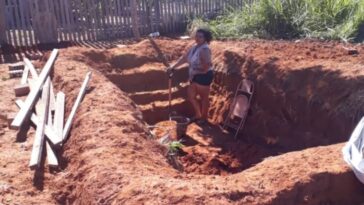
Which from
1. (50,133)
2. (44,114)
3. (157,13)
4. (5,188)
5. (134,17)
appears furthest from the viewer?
(157,13)

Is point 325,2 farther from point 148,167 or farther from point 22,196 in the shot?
point 22,196

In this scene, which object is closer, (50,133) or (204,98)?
(50,133)

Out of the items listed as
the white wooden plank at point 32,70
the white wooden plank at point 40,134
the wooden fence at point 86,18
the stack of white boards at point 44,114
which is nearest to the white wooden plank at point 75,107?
the stack of white boards at point 44,114

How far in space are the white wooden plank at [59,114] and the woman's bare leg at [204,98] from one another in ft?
8.99

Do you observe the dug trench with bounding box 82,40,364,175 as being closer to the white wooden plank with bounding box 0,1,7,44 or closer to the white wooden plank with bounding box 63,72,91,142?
the white wooden plank with bounding box 63,72,91,142

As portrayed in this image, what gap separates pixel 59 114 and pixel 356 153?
154 inches

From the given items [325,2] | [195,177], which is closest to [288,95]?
[195,177]

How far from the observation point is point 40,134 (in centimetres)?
559

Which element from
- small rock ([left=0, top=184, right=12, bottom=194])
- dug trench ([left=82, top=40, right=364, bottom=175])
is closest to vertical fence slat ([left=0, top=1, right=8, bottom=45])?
dug trench ([left=82, top=40, right=364, bottom=175])

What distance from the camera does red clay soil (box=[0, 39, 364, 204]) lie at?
164 inches

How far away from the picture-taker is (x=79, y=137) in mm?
5473

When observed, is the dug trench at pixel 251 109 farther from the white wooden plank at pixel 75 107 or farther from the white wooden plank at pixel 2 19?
the white wooden plank at pixel 2 19

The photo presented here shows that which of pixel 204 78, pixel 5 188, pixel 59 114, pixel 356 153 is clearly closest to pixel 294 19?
pixel 204 78

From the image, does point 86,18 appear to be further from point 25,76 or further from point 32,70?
point 25,76
